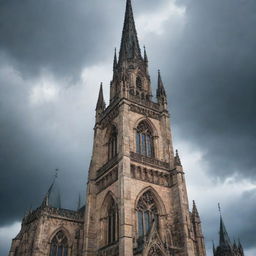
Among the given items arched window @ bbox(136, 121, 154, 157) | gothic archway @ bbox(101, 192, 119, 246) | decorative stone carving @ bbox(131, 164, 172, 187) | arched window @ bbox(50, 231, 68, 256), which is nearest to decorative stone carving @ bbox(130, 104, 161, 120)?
arched window @ bbox(136, 121, 154, 157)

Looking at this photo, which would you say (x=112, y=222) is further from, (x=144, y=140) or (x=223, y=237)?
(x=223, y=237)

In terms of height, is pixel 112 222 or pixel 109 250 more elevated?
pixel 112 222

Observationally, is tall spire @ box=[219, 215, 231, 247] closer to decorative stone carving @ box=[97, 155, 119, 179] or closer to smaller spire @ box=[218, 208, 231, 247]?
smaller spire @ box=[218, 208, 231, 247]

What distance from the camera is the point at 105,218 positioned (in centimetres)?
2764

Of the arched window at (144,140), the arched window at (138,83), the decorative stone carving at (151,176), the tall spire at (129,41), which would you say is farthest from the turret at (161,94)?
the decorative stone carving at (151,176)

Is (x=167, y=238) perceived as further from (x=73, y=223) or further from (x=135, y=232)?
(x=73, y=223)

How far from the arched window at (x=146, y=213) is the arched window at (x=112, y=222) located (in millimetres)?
1996

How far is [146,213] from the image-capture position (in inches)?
1036

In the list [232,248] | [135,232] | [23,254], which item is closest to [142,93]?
[135,232]

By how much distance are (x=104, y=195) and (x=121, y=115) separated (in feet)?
26.6

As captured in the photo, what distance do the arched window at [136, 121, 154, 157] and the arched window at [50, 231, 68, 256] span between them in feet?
36.3

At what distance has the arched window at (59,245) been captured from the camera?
92.0 feet

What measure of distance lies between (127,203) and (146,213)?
295 centimetres

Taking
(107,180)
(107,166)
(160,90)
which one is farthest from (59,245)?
(160,90)
